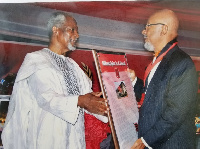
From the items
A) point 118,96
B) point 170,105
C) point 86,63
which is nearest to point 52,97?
point 118,96

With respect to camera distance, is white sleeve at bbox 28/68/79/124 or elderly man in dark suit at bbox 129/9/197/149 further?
white sleeve at bbox 28/68/79/124

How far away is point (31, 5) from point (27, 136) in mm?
1352

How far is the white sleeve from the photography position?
1431 mm

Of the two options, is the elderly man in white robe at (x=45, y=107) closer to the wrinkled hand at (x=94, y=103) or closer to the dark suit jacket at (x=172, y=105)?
the wrinkled hand at (x=94, y=103)

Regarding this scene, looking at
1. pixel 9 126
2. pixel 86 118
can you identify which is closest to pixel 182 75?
pixel 86 118

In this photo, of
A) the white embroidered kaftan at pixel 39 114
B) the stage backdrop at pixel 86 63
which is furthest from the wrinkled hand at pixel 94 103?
the stage backdrop at pixel 86 63

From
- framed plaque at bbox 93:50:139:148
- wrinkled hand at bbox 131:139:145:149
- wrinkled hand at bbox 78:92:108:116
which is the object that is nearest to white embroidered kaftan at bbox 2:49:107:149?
wrinkled hand at bbox 78:92:108:116

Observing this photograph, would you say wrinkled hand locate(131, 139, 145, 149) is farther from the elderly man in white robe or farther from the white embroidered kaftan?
the white embroidered kaftan

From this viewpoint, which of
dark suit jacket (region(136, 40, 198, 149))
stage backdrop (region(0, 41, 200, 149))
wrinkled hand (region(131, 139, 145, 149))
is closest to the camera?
dark suit jacket (region(136, 40, 198, 149))

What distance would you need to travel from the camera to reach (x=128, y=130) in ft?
4.81

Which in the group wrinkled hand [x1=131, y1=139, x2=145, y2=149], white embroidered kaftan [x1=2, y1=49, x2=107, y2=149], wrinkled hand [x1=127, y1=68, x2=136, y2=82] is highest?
wrinkled hand [x1=127, y1=68, x2=136, y2=82]

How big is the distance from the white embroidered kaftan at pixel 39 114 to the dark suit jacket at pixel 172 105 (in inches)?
20.3

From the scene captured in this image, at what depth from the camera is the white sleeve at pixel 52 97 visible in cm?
143

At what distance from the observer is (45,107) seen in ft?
4.84
